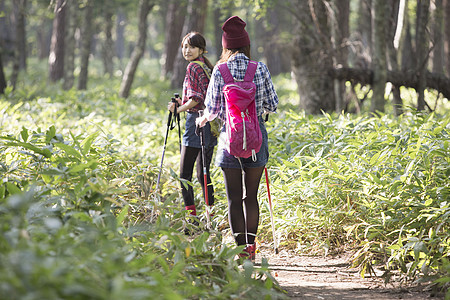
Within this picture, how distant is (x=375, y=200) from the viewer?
4832 millimetres

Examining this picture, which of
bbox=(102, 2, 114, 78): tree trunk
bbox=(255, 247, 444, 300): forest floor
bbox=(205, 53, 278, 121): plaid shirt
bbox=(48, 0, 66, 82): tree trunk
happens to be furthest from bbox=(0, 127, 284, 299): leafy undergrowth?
bbox=(102, 2, 114, 78): tree trunk

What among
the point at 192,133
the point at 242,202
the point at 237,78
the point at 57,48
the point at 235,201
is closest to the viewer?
the point at 237,78

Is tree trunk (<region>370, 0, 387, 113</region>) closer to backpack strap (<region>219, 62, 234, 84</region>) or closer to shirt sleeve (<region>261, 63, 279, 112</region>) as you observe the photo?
shirt sleeve (<region>261, 63, 279, 112</region>)

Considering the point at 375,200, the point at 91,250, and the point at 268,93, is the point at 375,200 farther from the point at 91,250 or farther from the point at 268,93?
the point at 91,250

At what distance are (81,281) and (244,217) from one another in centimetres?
265

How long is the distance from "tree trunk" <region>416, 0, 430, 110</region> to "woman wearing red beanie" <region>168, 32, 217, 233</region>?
5.14 m

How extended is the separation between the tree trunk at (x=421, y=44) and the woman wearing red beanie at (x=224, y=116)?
227 inches

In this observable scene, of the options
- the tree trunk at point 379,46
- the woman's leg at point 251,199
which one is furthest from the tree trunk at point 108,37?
the woman's leg at point 251,199

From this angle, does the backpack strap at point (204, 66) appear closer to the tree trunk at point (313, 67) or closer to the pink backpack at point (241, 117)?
the pink backpack at point (241, 117)

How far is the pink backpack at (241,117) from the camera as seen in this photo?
4.11m

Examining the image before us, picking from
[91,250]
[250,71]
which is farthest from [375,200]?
[91,250]

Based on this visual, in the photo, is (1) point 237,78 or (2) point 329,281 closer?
(1) point 237,78

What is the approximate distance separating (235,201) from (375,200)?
4.57 feet

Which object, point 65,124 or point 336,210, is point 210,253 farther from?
point 65,124
